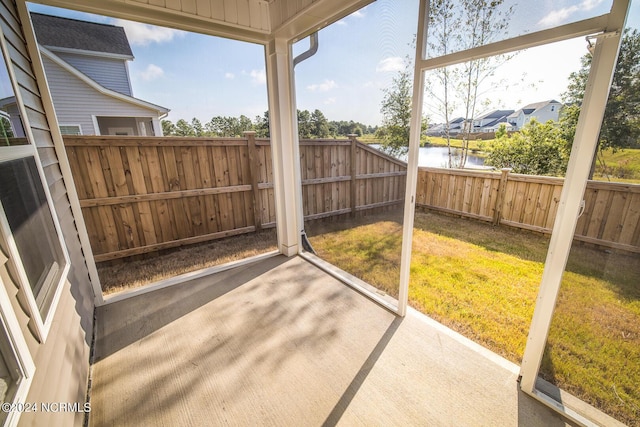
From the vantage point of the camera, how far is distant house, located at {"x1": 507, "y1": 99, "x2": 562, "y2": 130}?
130 cm

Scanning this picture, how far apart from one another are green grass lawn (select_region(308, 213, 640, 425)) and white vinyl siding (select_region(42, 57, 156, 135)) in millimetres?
2342

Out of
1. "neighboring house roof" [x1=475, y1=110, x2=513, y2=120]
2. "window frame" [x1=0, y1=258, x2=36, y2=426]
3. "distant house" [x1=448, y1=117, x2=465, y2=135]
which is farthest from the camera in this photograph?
"distant house" [x1=448, y1=117, x2=465, y2=135]

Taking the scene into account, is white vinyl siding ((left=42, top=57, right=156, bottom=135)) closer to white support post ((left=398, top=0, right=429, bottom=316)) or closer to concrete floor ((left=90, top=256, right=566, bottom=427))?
concrete floor ((left=90, top=256, right=566, bottom=427))

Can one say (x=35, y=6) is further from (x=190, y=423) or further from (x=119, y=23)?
(x=190, y=423)

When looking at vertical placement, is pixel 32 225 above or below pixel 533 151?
below

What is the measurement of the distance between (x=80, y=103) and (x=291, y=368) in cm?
287

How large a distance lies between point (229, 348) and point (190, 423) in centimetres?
49

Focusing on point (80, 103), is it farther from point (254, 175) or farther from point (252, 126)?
point (254, 175)

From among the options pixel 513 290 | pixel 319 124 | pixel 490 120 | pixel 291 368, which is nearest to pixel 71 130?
pixel 319 124

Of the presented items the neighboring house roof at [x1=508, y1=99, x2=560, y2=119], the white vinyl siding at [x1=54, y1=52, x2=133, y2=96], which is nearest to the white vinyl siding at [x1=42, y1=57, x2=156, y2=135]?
the white vinyl siding at [x1=54, y1=52, x2=133, y2=96]

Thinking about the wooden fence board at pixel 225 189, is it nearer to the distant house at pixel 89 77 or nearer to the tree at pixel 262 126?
the tree at pixel 262 126

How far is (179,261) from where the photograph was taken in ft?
10.2

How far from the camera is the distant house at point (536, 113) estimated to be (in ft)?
4.27

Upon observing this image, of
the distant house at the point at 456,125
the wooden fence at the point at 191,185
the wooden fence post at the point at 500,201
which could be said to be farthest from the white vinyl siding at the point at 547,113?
the wooden fence post at the point at 500,201
